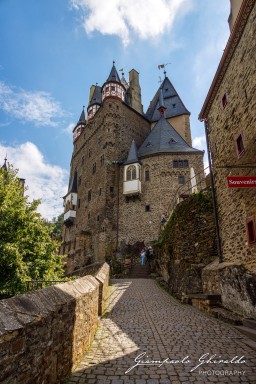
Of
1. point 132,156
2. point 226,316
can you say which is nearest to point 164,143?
point 132,156

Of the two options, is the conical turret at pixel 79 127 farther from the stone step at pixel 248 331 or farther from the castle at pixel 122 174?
the stone step at pixel 248 331

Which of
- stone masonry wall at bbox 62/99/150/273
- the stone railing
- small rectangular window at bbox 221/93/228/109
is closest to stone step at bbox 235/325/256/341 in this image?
the stone railing

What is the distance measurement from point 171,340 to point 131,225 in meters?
22.1

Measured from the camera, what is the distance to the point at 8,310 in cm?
253

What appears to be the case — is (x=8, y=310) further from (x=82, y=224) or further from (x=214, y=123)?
(x=82, y=224)

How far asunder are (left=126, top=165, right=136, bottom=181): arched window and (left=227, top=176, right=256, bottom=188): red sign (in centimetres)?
2251

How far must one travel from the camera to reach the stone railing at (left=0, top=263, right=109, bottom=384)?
2.32 m

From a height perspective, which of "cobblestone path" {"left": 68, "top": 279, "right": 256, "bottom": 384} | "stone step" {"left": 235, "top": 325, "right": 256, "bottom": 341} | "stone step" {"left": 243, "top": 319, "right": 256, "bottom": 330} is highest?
"stone step" {"left": 243, "top": 319, "right": 256, "bottom": 330}

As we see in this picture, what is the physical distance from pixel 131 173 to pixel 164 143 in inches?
230

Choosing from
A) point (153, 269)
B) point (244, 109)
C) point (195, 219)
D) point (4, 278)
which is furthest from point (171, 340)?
point (153, 269)

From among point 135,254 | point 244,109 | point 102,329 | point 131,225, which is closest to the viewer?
point 102,329

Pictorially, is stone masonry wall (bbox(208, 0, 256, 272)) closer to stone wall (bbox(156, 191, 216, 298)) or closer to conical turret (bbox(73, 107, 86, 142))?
A: stone wall (bbox(156, 191, 216, 298))

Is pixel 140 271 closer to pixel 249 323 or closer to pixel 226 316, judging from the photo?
pixel 226 316

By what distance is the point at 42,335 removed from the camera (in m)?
2.96
